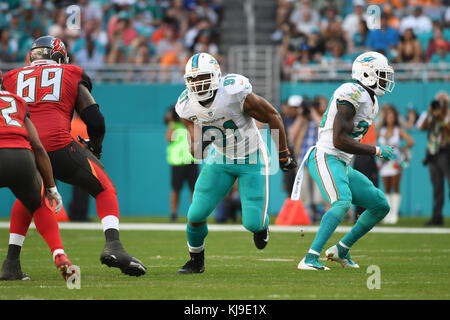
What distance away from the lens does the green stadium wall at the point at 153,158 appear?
15516 millimetres

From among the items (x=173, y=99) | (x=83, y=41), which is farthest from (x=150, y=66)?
(x=83, y=41)

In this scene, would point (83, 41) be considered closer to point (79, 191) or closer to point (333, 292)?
point (79, 191)

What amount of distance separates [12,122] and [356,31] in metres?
12.5

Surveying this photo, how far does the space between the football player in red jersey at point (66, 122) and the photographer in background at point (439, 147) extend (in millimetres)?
7319

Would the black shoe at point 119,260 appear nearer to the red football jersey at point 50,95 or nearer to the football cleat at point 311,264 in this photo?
the red football jersey at point 50,95

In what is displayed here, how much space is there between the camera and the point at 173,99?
16391mm

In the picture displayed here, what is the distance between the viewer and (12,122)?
5.79 meters

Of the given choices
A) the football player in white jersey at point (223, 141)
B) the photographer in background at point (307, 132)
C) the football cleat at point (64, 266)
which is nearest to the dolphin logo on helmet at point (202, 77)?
the football player in white jersey at point (223, 141)

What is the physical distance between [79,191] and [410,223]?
5256 mm

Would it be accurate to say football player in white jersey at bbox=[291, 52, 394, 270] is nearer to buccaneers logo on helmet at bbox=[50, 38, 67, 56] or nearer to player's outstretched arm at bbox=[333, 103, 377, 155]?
player's outstretched arm at bbox=[333, 103, 377, 155]

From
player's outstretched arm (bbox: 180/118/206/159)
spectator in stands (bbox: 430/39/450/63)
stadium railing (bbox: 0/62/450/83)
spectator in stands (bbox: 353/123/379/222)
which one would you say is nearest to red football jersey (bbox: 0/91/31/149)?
player's outstretched arm (bbox: 180/118/206/159)

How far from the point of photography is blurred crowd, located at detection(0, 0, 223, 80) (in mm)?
17047

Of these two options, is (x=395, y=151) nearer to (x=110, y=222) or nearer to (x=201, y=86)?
(x=201, y=86)

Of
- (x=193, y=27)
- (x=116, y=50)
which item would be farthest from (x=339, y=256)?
(x=193, y=27)
